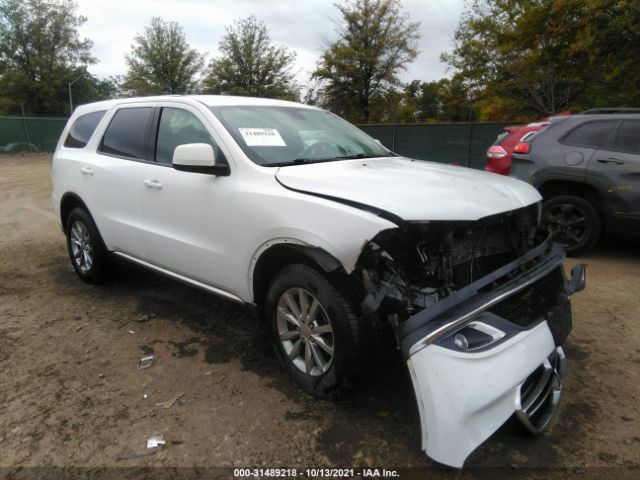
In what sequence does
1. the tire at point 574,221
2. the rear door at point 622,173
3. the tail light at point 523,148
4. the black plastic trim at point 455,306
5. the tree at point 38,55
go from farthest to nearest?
the tree at point 38,55
the tail light at point 523,148
the tire at point 574,221
the rear door at point 622,173
the black plastic trim at point 455,306

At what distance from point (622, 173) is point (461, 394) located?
4.33 m

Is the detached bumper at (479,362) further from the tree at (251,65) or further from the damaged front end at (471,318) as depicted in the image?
the tree at (251,65)

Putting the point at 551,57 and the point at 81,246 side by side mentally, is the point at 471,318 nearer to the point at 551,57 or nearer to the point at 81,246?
the point at 81,246

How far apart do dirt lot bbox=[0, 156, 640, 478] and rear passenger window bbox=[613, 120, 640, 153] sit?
1734 mm

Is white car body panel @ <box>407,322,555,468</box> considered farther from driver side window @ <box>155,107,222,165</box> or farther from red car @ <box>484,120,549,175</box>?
red car @ <box>484,120,549,175</box>

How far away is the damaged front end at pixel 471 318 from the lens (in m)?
2.02

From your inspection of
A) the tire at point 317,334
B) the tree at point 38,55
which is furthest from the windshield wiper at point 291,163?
the tree at point 38,55

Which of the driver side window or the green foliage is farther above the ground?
the green foliage

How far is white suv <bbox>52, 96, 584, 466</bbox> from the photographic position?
2.09 m

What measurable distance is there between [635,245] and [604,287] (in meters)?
2.15

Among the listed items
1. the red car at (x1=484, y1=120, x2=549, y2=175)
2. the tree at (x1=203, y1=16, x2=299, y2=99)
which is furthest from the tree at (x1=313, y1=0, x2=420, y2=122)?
the red car at (x1=484, y1=120, x2=549, y2=175)

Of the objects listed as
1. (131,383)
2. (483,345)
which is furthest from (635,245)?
(131,383)

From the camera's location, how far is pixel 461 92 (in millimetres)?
30297

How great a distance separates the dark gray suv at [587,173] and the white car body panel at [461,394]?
3827 millimetres
